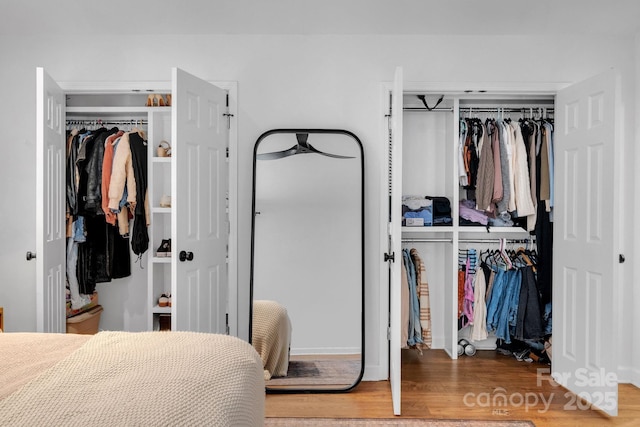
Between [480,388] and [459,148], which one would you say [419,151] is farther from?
[480,388]

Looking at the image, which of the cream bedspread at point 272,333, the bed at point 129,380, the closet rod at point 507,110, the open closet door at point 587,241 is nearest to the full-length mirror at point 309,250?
the cream bedspread at point 272,333

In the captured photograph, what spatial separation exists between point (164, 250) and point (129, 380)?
2625 millimetres

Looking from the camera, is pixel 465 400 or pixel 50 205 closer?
pixel 50 205

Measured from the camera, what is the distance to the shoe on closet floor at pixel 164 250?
3738 millimetres

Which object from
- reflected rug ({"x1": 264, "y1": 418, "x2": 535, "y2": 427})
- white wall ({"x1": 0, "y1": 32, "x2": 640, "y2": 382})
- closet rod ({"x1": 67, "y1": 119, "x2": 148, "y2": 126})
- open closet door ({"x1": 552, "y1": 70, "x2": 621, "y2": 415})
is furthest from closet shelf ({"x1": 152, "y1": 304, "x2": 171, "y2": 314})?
open closet door ({"x1": 552, "y1": 70, "x2": 621, "y2": 415})

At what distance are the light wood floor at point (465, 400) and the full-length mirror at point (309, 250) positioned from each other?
0.25m

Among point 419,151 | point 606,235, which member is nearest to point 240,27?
point 419,151

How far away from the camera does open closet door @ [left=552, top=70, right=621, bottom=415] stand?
2.85 metres

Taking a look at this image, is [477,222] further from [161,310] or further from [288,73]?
[161,310]

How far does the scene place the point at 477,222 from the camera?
3.92 metres

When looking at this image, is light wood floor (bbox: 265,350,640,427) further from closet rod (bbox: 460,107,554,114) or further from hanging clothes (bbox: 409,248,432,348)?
closet rod (bbox: 460,107,554,114)

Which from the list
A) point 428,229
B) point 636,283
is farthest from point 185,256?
point 636,283

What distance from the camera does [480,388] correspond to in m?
3.28

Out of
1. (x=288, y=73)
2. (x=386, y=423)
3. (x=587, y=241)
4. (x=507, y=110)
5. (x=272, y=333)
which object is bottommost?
(x=386, y=423)
